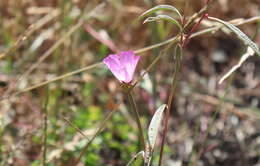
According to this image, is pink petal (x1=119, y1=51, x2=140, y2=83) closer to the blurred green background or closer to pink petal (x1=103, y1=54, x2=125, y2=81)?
pink petal (x1=103, y1=54, x2=125, y2=81)

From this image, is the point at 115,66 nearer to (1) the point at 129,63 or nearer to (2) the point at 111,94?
(1) the point at 129,63

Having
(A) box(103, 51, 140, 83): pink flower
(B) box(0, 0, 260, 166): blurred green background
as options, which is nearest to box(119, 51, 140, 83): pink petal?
(A) box(103, 51, 140, 83): pink flower

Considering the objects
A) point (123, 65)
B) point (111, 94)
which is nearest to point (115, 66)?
point (123, 65)

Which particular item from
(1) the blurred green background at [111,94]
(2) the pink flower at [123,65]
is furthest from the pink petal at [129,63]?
(1) the blurred green background at [111,94]

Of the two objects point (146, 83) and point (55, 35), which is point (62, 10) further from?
point (146, 83)

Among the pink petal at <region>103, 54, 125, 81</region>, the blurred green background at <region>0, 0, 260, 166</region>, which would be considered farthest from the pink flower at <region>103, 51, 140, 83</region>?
the blurred green background at <region>0, 0, 260, 166</region>

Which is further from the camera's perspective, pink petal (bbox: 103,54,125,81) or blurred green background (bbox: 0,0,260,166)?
blurred green background (bbox: 0,0,260,166)

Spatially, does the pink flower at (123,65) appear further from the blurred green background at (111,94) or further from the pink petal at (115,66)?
the blurred green background at (111,94)

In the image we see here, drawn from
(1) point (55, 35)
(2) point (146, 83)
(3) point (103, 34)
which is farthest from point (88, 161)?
(1) point (55, 35)

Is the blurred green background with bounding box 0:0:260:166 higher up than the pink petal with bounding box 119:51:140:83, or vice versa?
the blurred green background with bounding box 0:0:260:166
